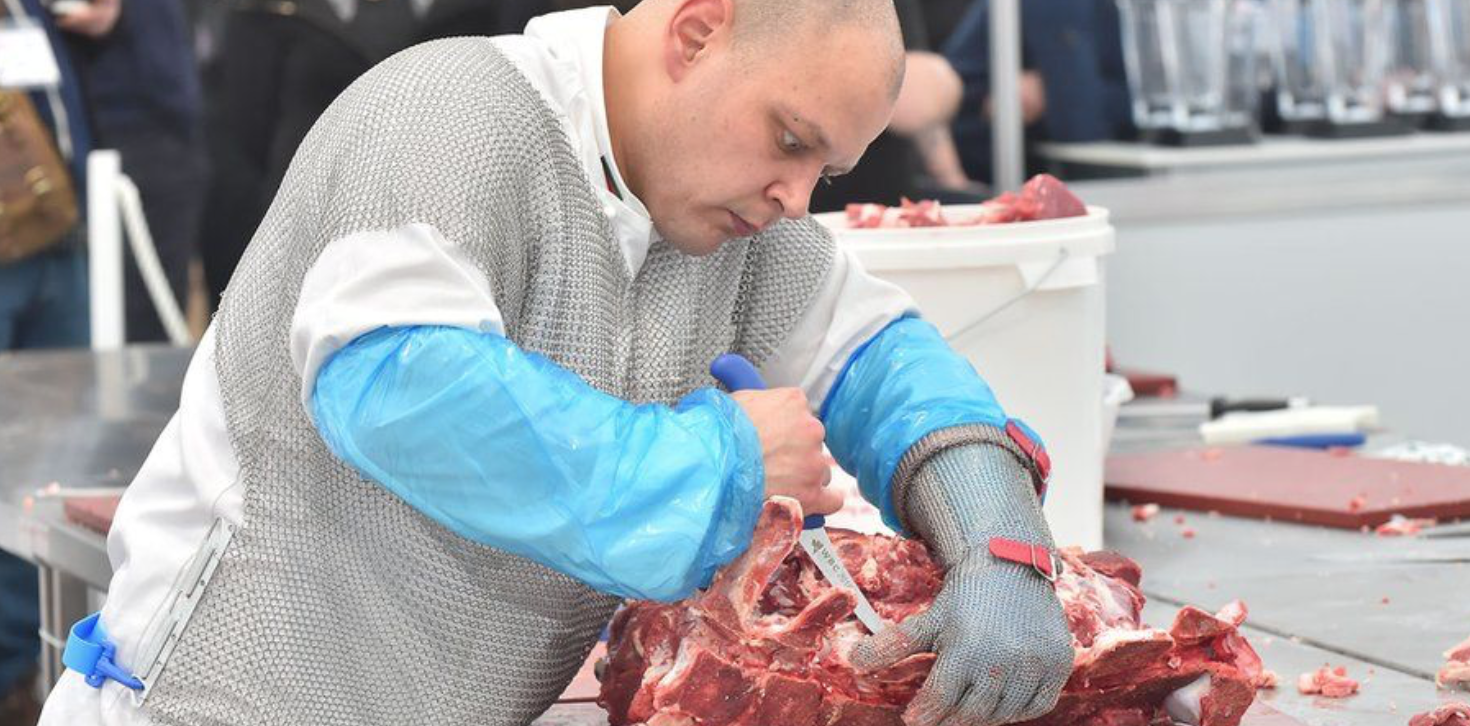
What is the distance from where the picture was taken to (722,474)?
172 centimetres

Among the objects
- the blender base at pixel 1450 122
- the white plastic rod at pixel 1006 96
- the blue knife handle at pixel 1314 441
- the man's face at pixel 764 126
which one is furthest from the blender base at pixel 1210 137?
the man's face at pixel 764 126

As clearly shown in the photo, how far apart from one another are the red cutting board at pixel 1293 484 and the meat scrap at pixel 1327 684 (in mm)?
866

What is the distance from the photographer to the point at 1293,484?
10.5ft

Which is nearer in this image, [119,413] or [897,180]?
[119,413]

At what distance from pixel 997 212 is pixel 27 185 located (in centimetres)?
Answer: 291

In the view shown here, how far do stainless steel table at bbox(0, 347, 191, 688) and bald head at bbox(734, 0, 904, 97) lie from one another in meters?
1.36

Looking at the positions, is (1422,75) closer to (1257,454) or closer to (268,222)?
(1257,454)

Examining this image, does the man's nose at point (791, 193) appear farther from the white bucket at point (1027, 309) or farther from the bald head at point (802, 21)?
the white bucket at point (1027, 309)

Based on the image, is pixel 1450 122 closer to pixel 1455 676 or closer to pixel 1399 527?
pixel 1399 527

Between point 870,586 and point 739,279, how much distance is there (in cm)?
35

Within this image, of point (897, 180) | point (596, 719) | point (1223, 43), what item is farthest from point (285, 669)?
point (1223, 43)

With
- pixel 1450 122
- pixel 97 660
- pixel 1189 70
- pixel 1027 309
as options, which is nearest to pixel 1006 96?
pixel 1189 70

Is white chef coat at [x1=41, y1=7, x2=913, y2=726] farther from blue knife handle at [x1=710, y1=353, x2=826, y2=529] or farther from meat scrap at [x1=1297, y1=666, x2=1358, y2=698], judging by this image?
meat scrap at [x1=1297, y1=666, x2=1358, y2=698]

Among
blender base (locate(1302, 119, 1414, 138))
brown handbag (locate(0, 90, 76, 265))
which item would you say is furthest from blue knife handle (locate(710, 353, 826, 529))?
blender base (locate(1302, 119, 1414, 138))
